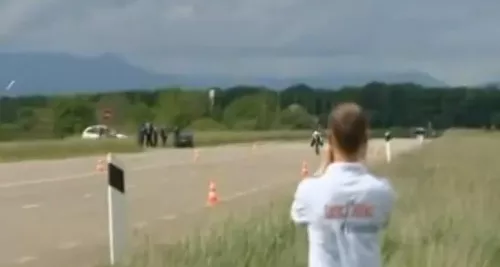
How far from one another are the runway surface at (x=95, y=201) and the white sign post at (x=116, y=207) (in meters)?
1.11

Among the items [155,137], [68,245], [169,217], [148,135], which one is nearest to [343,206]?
[68,245]

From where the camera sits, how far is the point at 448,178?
2283cm

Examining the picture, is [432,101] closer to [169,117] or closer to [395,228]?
[395,228]

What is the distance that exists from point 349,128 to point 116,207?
24.0ft

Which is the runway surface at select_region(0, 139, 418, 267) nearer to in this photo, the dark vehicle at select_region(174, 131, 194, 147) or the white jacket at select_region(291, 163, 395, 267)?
the white jacket at select_region(291, 163, 395, 267)

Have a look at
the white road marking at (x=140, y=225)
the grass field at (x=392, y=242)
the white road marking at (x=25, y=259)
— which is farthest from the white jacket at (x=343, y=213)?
the white road marking at (x=140, y=225)

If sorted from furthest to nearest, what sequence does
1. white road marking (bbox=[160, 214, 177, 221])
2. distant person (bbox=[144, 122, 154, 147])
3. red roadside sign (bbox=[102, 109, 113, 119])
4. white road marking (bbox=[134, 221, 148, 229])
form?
red roadside sign (bbox=[102, 109, 113, 119]) → distant person (bbox=[144, 122, 154, 147]) → white road marking (bbox=[160, 214, 177, 221]) → white road marking (bbox=[134, 221, 148, 229])

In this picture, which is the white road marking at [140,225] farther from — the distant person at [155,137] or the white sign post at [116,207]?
the distant person at [155,137]

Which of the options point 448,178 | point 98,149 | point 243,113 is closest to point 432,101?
point 98,149

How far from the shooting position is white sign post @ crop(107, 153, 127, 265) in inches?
523

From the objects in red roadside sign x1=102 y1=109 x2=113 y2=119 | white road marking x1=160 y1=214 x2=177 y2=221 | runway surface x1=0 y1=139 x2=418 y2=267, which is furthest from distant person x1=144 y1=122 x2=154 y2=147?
white road marking x1=160 y1=214 x2=177 y2=221

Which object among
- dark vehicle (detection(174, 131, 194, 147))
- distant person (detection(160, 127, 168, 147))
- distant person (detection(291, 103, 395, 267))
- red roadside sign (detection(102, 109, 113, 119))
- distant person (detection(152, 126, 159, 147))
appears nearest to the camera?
distant person (detection(291, 103, 395, 267))

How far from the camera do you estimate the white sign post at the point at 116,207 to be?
13281mm

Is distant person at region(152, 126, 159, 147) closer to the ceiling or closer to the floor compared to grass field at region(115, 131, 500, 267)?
closer to the floor
